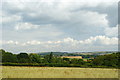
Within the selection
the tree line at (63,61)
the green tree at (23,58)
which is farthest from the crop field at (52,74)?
the green tree at (23,58)

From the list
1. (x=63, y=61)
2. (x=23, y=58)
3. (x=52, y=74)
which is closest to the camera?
(x=52, y=74)

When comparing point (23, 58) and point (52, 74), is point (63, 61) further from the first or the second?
point (52, 74)

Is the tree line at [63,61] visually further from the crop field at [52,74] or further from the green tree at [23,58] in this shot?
the crop field at [52,74]

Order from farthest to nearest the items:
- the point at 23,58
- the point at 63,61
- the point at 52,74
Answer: the point at 63,61, the point at 23,58, the point at 52,74

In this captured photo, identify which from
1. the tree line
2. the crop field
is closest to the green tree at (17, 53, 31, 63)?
the tree line

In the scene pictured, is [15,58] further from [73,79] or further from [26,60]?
[73,79]

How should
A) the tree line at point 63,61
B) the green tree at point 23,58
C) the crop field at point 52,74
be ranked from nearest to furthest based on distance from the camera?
the crop field at point 52,74, the tree line at point 63,61, the green tree at point 23,58

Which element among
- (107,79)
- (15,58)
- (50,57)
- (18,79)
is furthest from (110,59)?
(18,79)

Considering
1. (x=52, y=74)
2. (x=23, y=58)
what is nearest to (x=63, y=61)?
(x=23, y=58)

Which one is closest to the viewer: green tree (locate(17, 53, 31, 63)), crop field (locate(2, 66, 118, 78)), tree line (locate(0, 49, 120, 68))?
crop field (locate(2, 66, 118, 78))

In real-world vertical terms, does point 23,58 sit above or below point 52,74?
below

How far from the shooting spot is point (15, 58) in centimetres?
4206

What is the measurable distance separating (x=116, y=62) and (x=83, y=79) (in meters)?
25.3

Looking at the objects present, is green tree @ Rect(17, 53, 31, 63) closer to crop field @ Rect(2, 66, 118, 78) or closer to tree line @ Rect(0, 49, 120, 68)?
tree line @ Rect(0, 49, 120, 68)
